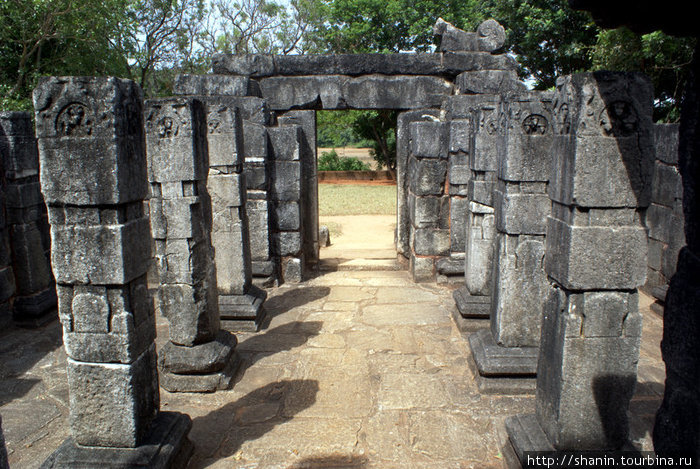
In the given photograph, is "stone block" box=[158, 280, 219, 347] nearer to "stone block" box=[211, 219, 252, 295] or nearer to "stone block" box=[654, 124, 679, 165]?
"stone block" box=[211, 219, 252, 295]

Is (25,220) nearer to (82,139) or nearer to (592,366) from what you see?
(82,139)

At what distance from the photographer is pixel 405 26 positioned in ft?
71.6

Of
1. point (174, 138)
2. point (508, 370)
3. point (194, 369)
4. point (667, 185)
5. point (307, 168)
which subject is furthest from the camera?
point (307, 168)

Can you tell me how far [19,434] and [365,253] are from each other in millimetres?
7539

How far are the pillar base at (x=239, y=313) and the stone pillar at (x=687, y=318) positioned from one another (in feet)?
16.7

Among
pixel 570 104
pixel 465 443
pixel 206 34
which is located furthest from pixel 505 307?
pixel 206 34

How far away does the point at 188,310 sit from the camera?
16.0 ft

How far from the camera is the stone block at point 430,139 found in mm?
8039

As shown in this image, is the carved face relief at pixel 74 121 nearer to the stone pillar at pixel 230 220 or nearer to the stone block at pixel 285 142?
the stone pillar at pixel 230 220

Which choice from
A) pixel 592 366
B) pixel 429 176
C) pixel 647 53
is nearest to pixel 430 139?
pixel 429 176

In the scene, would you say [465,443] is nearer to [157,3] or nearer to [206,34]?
[157,3]

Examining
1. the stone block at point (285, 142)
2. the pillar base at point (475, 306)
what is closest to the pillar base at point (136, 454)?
the pillar base at point (475, 306)

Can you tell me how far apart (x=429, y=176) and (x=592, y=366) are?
5.37 m

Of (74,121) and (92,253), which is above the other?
(74,121)
